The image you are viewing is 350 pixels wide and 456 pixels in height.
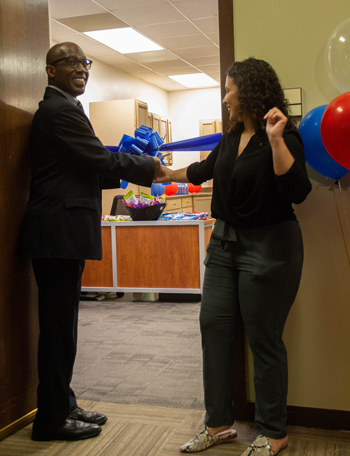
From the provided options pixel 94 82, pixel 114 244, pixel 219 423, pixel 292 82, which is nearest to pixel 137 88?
pixel 94 82

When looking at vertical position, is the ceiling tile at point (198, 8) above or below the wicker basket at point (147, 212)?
above

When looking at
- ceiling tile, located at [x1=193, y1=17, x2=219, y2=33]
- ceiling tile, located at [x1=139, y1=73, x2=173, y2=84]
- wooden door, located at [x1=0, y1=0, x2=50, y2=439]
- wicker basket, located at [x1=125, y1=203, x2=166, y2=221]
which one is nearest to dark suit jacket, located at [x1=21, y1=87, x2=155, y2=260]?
wooden door, located at [x1=0, y1=0, x2=50, y2=439]

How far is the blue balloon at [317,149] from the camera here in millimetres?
1632

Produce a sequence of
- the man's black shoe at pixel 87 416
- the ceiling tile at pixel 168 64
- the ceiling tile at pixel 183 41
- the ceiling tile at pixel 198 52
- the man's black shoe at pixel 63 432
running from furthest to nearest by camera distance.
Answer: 1. the ceiling tile at pixel 168 64
2. the ceiling tile at pixel 198 52
3. the ceiling tile at pixel 183 41
4. the man's black shoe at pixel 87 416
5. the man's black shoe at pixel 63 432

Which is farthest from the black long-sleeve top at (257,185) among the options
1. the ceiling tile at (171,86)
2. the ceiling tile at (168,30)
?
the ceiling tile at (171,86)

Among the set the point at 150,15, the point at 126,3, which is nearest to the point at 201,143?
the point at 126,3

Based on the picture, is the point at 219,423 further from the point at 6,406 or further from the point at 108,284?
the point at 108,284

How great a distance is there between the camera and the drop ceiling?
15.7 ft

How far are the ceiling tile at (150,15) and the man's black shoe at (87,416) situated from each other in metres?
4.15

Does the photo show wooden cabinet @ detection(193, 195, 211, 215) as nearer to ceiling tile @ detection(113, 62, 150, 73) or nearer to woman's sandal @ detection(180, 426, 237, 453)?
ceiling tile @ detection(113, 62, 150, 73)

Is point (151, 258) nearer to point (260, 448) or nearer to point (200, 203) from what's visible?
point (260, 448)

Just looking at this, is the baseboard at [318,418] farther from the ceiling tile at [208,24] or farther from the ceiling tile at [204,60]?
the ceiling tile at [204,60]

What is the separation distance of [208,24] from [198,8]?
22.4 inches

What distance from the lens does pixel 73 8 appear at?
480 cm
